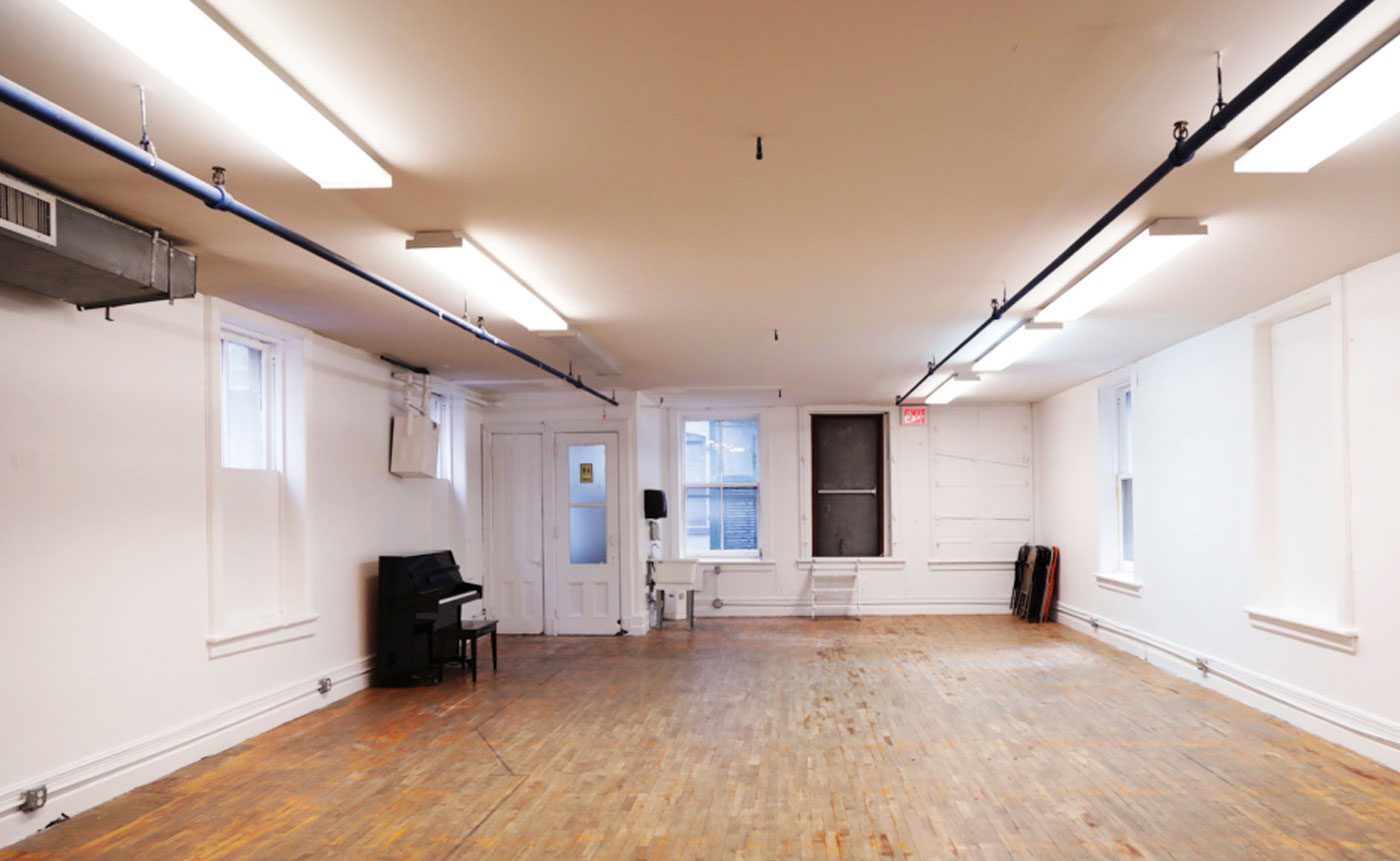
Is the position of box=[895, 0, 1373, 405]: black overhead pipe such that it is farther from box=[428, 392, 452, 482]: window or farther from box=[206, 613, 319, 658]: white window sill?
box=[428, 392, 452, 482]: window

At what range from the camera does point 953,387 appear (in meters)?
9.52

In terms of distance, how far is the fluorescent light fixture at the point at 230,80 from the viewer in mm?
2139

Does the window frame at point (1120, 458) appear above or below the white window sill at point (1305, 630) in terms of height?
above

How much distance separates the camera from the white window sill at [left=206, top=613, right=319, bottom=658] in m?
5.30

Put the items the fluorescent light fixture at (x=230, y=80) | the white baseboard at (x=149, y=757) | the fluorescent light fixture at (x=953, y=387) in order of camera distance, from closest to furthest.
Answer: the fluorescent light fixture at (x=230, y=80), the white baseboard at (x=149, y=757), the fluorescent light fixture at (x=953, y=387)

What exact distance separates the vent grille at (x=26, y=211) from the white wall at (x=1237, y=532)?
6.41 m

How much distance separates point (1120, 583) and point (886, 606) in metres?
3.40

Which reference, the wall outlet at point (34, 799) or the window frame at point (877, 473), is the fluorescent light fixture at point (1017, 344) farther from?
the wall outlet at point (34, 799)

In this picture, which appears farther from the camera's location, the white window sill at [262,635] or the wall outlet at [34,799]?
the white window sill at [262,635]

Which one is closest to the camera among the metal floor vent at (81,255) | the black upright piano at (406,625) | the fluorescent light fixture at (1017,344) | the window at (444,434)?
the metal floor vent at (81,255)

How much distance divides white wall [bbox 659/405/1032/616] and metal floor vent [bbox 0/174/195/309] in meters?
7.62

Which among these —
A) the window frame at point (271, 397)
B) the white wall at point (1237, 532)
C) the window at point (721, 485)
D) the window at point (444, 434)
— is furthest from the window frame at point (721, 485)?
the window frame at point (271, 397)

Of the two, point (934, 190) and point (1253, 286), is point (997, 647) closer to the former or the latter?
point (1253, 286)

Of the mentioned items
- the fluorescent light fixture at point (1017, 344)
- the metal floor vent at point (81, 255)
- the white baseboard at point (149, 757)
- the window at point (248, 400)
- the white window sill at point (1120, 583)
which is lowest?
the white baseboard at point (149, 757)
